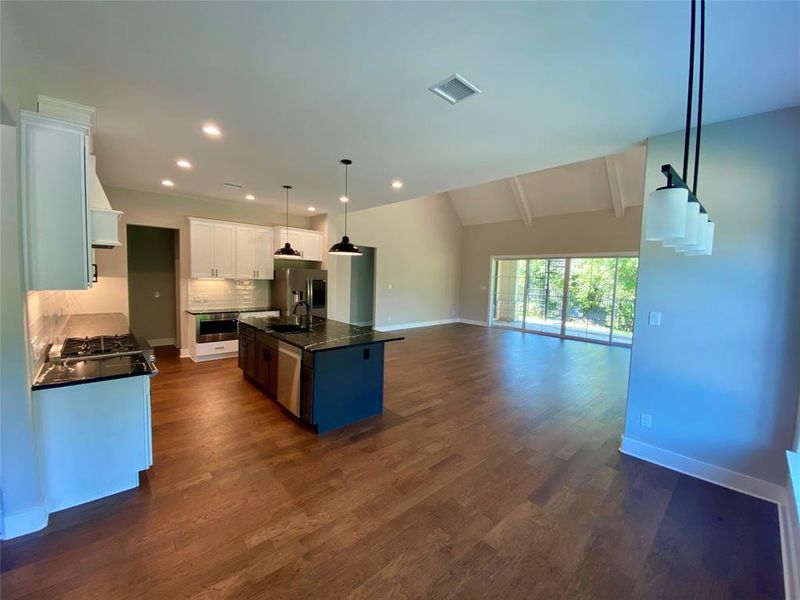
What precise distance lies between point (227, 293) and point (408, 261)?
4876mm

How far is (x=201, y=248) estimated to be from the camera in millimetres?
5512

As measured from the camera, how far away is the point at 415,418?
3635mm

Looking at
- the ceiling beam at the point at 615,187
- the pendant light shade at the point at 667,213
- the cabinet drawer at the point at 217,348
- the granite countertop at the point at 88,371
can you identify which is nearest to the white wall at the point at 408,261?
the cabinet drawer at the point at 217,348

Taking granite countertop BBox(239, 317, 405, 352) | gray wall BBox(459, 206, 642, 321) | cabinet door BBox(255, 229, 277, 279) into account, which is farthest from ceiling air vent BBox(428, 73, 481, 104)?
gray wall BBox(459, 206, 642, 321)

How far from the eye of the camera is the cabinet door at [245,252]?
233 inches

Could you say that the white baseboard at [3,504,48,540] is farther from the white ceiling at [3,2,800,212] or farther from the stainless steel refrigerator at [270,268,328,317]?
the stainless steel refrigerator at [270,268,328,317]

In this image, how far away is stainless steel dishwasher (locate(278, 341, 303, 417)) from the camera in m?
3.35

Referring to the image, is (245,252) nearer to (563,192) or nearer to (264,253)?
(264,253)

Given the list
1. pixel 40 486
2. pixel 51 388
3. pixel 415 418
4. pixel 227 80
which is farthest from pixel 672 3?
pixel 40 486

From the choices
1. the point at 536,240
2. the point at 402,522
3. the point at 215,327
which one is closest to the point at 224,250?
the point at 215,327

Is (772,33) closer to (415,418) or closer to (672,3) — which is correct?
(672,3)

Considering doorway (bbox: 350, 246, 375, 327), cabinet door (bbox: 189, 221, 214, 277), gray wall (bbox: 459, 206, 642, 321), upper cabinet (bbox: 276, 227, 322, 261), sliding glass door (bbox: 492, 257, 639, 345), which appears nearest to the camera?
cabinet door (bbox: 189, 221, 214, 277)

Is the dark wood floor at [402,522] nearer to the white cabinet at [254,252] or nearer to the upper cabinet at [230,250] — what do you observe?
the upper cabinet at [230,250]

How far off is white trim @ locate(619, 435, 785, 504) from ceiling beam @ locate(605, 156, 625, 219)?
600 cm
